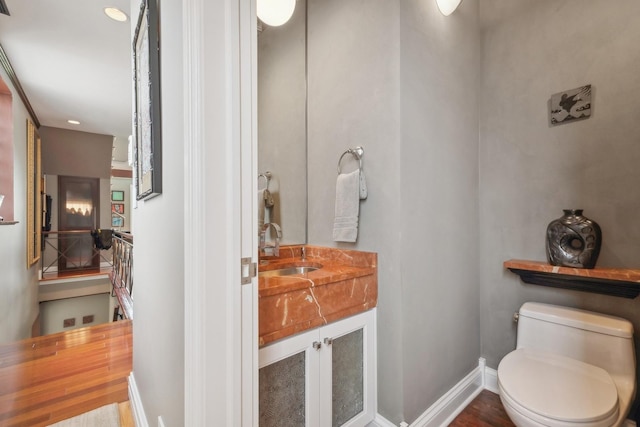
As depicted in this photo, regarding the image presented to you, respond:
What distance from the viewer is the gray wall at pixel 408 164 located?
1393 mm

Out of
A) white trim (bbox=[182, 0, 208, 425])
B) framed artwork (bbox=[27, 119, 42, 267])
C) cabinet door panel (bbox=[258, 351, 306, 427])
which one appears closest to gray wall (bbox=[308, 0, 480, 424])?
cabinet door panel (bbox=[258, 351, 306, 427])

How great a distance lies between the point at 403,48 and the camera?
1377 mm

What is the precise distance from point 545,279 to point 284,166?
1715 millimetres

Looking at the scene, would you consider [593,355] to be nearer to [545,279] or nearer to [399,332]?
[545,279]

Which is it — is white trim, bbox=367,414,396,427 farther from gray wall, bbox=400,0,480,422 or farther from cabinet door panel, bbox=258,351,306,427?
cabinet door panel, bbox=258,351,306,427

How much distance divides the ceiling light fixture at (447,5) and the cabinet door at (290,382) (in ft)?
5.75

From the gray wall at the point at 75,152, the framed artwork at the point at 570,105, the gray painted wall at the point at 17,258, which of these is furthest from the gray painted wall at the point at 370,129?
the gray wall at the point at 75,152

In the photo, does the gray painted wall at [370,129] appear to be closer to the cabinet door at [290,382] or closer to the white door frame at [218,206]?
the cabinet door at [290,382]

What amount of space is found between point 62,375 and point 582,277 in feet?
11.1

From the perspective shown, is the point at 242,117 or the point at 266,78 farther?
the point at 266,78

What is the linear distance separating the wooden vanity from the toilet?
0.71 m

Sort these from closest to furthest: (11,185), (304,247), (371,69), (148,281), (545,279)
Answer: (148,281), (371,69), (545,279), (304,247), (11,185)

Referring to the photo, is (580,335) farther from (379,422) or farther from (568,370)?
(379,422)

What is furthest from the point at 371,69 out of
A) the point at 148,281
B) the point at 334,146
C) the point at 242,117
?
the point at 148,281
